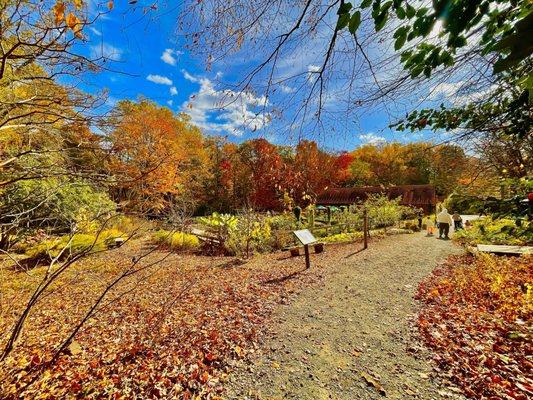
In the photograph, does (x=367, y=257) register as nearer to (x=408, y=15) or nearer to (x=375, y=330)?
(x=375, y=330)

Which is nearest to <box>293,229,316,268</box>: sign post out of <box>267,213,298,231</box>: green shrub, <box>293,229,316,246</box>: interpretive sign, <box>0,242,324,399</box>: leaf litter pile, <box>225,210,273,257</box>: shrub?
<box>293,229,316,246</box>: interpretive sign

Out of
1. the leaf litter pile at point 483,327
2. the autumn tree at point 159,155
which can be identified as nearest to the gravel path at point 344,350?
the leaf litter pile at point 483,327

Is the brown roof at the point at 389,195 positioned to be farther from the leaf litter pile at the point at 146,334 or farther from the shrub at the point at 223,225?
the leaf litter pile at the point at 146,334

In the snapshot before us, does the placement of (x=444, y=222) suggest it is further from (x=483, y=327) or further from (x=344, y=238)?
(x=483, y=327)

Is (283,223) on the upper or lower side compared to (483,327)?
upper

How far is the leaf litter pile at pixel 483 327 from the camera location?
3004 mm

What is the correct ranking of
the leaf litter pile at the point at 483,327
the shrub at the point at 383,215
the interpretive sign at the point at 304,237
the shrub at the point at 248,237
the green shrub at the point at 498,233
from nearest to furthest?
the green shrub at the point at 498,233 → the leaf litter pile at the point at 483,327 → the interpretive sign at the point at 304,237 → the shrub at the point at 248,237 → the shrub at the point at 383,215

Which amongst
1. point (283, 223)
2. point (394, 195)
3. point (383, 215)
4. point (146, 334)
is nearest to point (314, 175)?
point (394, 195)

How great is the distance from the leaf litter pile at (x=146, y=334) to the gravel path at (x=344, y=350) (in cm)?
39

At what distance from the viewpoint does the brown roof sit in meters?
25.3

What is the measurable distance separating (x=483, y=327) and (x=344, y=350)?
2184 mm

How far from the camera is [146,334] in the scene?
14.4ft

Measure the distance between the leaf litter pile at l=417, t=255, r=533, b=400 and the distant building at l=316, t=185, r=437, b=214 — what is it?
16.0 metres

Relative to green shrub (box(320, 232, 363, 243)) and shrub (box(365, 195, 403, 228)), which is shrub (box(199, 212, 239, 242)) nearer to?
green shrub (box(320, 232, 363, 243))
